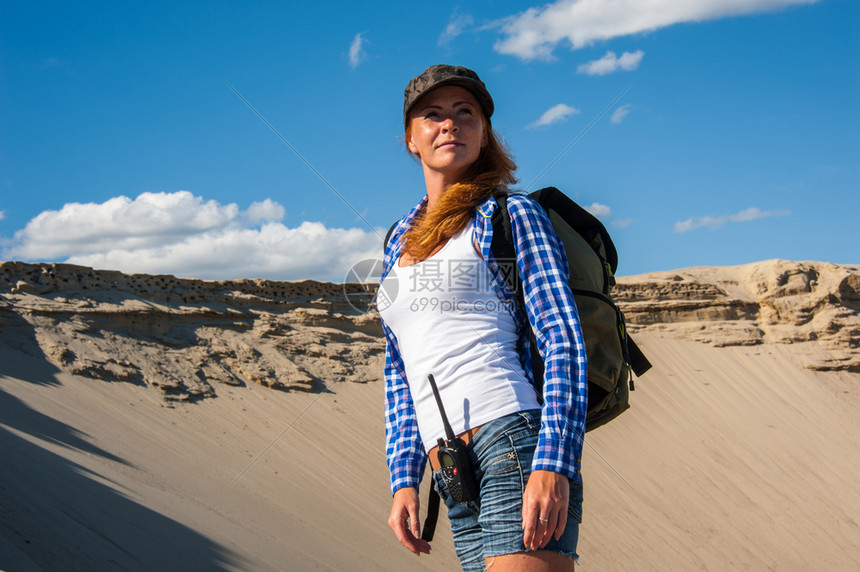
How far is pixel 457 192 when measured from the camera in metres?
1.84

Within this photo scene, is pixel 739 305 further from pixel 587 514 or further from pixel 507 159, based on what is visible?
pixel 507 159

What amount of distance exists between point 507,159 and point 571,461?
3.41 ft

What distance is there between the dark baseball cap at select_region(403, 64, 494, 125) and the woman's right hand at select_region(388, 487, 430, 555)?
1.19m

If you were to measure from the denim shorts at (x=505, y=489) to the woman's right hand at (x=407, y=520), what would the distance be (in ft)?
0.90

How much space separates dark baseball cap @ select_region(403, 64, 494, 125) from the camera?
193 cm

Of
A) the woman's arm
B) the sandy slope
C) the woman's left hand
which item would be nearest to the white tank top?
the woman's arm

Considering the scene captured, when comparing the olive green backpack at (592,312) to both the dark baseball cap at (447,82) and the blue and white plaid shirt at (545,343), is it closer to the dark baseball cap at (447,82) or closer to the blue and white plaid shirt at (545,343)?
the blue and white plaid shirt at (545,343)

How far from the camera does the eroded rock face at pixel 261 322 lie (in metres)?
11.5

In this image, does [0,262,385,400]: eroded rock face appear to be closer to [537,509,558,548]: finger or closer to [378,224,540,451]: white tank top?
[378,224,540,451]: white tank top

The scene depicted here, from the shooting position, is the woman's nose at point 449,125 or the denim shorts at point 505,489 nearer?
the denim shorts at point 505,489

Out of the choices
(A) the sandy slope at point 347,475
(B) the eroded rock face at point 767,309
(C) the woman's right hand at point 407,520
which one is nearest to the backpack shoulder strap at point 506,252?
(C) the woman's right hand at point 407,520

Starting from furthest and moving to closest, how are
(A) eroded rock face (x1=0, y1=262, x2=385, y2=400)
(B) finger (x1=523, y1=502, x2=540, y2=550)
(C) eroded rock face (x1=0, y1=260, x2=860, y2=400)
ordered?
(C) eroded rock face (x1=0, y1=260, x2=860, y2=400), (A) eroded rock face (x1=0, y1=262, x2=385, y2=400), (B) finger (x1=523, y1=502, x2=540, y2=550)

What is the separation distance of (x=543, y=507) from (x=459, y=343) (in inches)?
18.4

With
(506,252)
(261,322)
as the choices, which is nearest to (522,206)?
(506,252)
